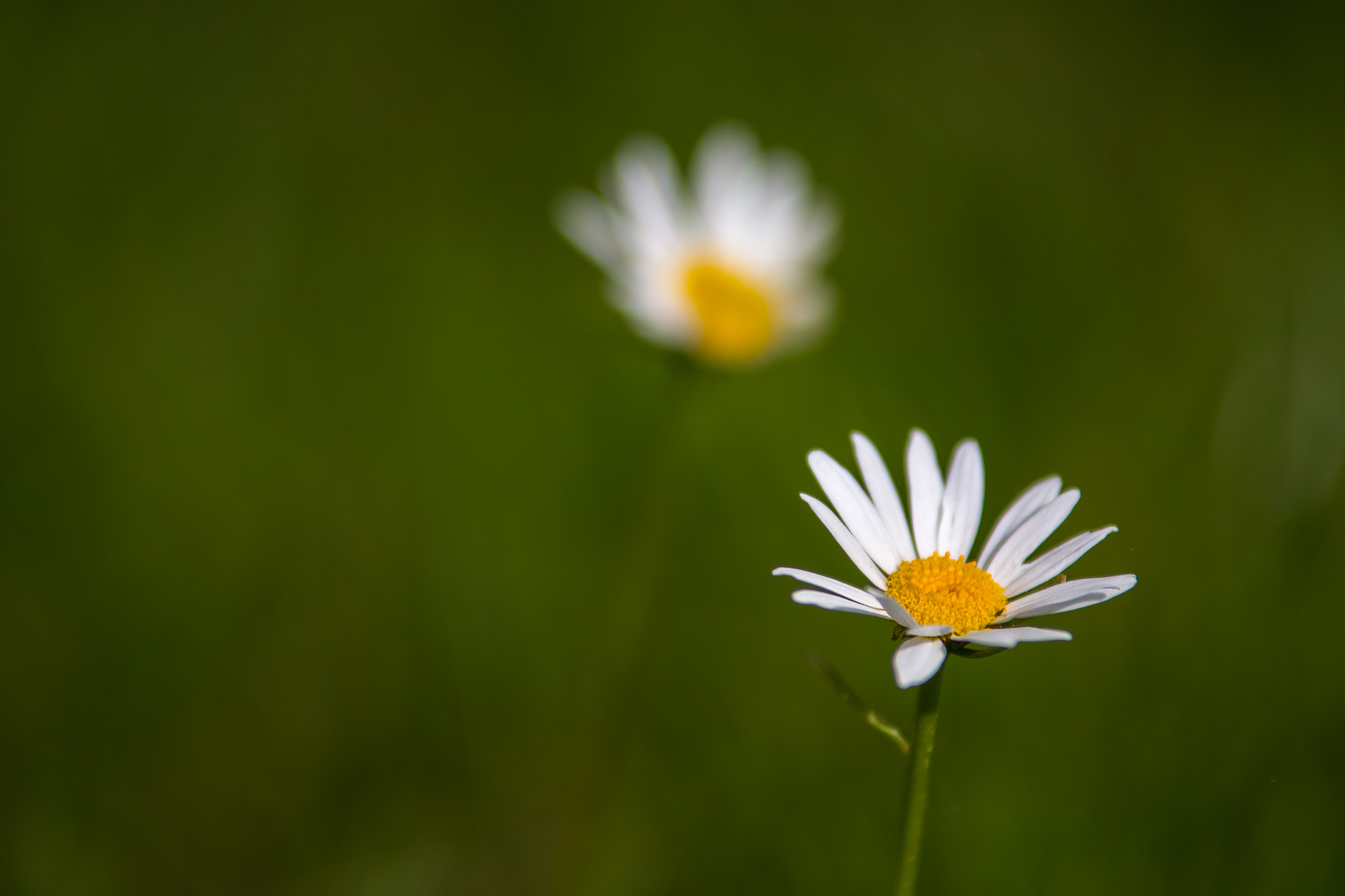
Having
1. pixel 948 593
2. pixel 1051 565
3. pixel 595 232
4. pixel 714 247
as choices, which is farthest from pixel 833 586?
pixel 714 247

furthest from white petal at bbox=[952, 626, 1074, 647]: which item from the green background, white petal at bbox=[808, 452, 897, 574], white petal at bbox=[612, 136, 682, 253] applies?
white petal at bbox=[612, 136, 682, 253]

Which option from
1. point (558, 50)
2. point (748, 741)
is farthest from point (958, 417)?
point (558, 50)

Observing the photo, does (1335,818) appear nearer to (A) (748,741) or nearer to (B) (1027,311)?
(A) (748,741)

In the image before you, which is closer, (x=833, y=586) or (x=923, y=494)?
(x=833, y=586)

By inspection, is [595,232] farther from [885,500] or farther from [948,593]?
[948,593]

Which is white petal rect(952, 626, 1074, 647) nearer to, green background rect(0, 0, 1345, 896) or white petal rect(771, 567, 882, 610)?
white petal rect(771, 567, 882, 610)

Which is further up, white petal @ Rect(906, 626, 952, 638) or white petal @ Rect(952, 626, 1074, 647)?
white petal @ Rect(952, 626, 1074, 647)
